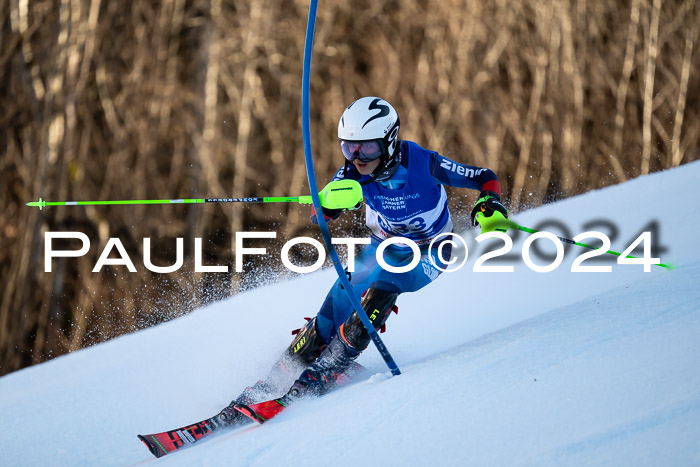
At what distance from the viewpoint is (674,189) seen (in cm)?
557

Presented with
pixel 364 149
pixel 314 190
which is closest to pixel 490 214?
pixel 364 149

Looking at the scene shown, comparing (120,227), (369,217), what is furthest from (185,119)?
(369,217)

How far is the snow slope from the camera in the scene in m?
1.84

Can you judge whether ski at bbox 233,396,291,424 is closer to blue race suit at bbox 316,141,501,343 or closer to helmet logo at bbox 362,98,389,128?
blue race suit at bbox 316,141,501,343

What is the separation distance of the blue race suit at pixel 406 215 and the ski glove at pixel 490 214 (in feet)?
0.29

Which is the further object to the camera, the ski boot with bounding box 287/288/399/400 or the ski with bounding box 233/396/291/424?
the ski boot with bounding box 287/288/399/400

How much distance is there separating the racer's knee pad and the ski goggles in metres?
0.54

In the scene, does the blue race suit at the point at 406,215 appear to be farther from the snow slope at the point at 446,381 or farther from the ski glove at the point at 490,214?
the snow slope at the point at 446,381

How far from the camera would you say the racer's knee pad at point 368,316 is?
293 centimetres

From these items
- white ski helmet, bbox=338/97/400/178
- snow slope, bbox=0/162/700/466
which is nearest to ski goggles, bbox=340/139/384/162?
white ski helmet, bbox=338/97/400/178

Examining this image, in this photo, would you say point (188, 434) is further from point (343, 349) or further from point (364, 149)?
point (364, 149)

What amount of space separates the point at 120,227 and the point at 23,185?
1047mm

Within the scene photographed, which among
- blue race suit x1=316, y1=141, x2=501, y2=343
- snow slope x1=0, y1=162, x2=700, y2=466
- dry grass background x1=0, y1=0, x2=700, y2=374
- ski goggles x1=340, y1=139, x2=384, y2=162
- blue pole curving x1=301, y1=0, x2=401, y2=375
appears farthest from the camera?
dry grass background x1=0, y1=0, x2=700, y2=374

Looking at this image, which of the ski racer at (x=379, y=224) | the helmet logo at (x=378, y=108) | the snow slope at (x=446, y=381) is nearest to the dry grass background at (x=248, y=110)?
the snow slope at (x=446, y=381)
